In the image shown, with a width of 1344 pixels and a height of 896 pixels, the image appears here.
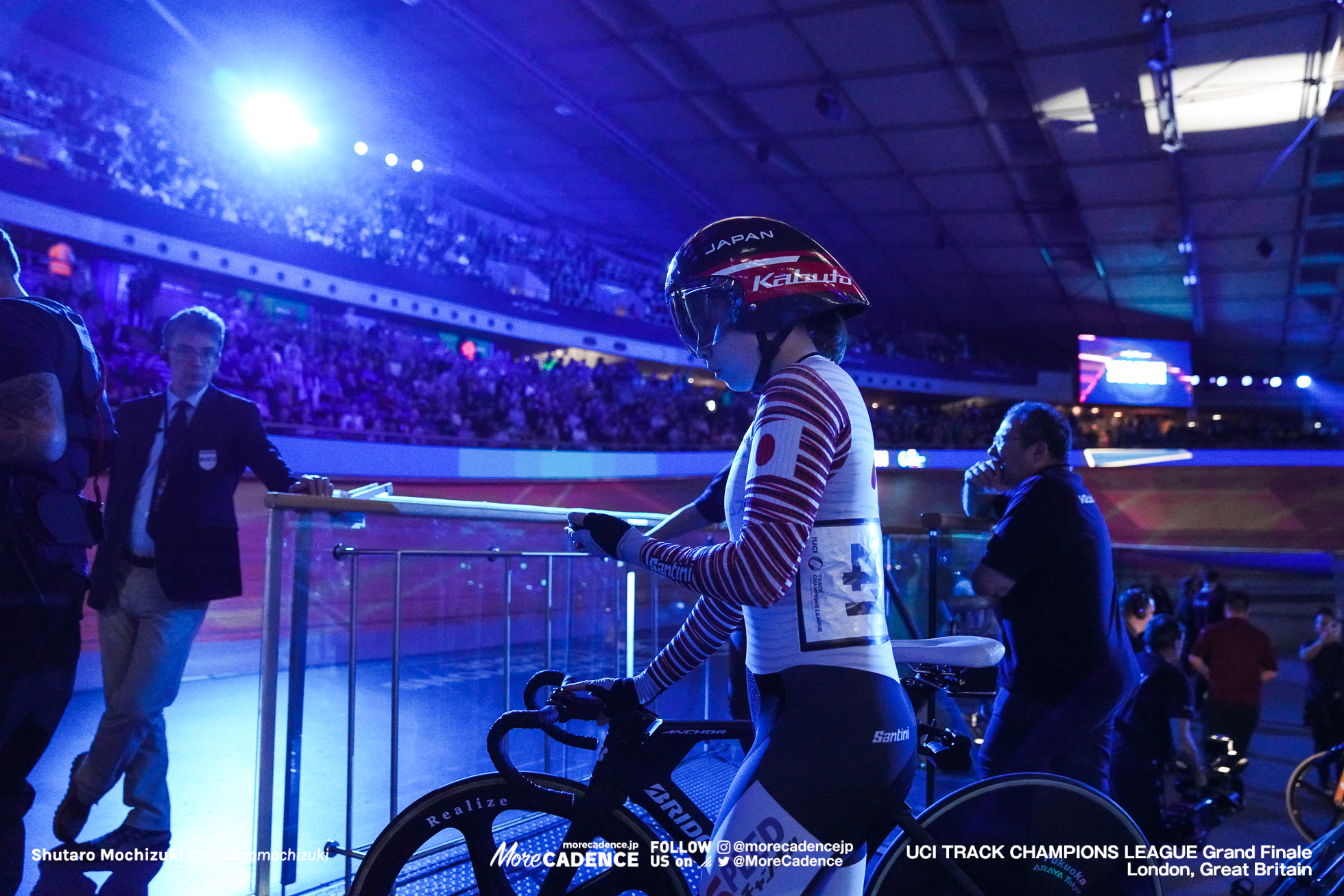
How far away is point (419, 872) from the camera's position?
1.88m

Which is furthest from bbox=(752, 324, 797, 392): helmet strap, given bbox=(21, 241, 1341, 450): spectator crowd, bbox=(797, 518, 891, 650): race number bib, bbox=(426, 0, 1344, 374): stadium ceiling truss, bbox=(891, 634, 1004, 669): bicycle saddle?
bbox=(21, 241, 1341, 450): spectator crowd

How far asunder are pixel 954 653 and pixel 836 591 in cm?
49

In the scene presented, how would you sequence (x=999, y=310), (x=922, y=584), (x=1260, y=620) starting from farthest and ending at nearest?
(x=999, y=310)
(x=1260, y=620)
(x=922, y=584)

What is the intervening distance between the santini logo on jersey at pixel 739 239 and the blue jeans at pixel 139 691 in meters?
2.35

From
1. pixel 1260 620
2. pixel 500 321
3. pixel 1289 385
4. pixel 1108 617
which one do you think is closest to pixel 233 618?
pixel 1108 617

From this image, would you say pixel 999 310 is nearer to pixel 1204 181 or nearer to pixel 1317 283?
pixel 1317 283

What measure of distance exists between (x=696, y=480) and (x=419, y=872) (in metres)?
18.6

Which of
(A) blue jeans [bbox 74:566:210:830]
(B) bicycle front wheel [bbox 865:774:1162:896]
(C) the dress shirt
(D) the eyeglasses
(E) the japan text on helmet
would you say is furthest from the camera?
(D) the eyeglasses

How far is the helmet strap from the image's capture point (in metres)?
1.53

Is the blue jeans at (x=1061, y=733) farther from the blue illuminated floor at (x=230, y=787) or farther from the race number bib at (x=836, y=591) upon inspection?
the blue illuminated floor at (x=230, y=787)

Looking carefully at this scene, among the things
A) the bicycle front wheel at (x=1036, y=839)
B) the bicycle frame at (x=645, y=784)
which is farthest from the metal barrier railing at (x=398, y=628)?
the bicycle front wheel at (x=1036, y=839)

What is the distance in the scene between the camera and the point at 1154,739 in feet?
13.8

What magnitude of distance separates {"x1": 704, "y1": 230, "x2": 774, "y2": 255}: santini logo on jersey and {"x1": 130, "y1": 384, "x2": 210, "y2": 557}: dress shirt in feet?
7.75

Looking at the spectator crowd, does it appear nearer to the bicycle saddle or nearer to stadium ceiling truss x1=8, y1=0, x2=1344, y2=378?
stadium ceiling truss x1=8, y1=0, x2=1344, y2=378
